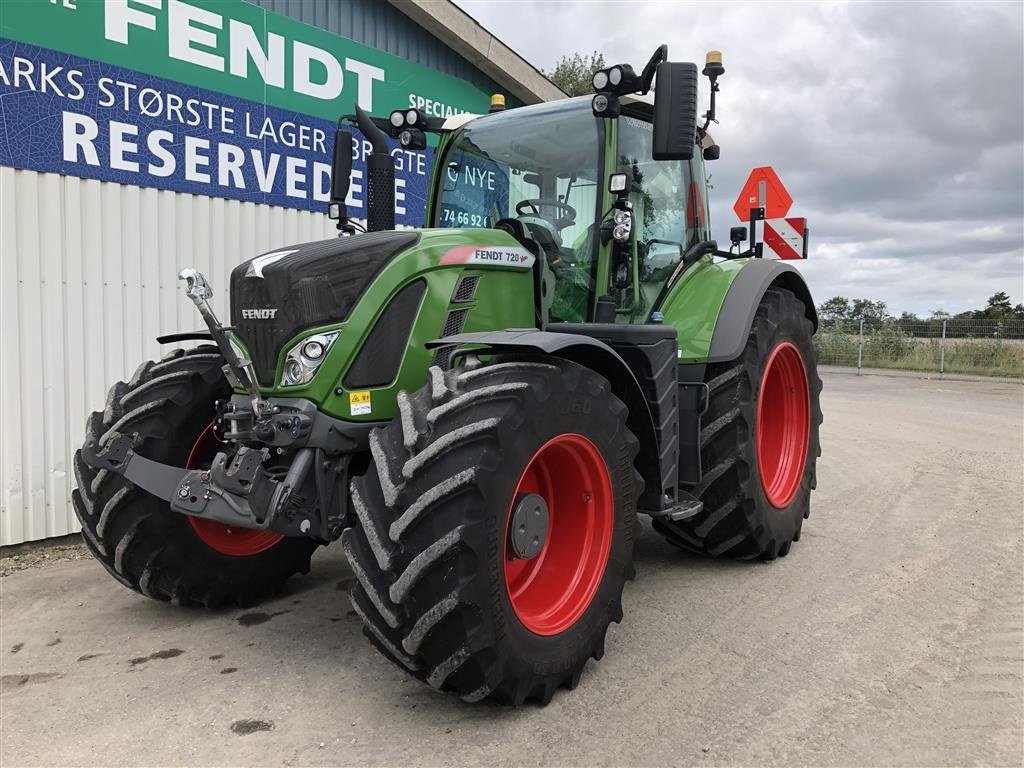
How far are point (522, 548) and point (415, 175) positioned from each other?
17.4ft

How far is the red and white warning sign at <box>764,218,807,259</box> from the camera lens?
336 inches

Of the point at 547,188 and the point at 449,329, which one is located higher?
the point at 547,188

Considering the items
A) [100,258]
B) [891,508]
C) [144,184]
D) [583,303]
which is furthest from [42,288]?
[891,508]

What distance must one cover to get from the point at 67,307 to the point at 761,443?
4426 millimetres

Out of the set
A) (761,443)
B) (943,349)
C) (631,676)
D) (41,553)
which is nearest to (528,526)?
(631,676)

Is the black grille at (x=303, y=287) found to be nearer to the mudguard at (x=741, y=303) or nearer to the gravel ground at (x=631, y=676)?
the gravel ground at (x=631, y=676)

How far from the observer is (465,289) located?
334cm

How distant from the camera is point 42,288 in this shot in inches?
191

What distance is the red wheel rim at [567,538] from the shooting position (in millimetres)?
3043

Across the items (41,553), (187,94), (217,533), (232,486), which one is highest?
(187,94)

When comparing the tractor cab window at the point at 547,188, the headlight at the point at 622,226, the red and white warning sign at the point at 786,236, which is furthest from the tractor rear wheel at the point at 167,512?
the red and white warning sign at the point at 786,236

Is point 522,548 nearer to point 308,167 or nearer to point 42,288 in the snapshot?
point 42,288

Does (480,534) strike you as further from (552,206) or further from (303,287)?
(552,206)

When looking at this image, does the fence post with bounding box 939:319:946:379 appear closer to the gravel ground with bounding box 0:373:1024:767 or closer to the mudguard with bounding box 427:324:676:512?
the gravel ground with bounding box 0:373:1024:767
